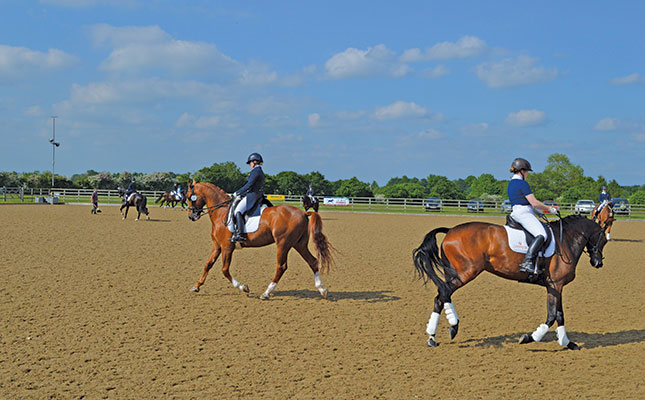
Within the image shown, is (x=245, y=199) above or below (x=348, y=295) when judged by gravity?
above

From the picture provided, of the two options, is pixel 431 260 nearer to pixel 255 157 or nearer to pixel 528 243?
pixel 528 243

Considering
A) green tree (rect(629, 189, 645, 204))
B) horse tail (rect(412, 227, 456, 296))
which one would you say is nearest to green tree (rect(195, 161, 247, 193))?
green tree (rect(629, 189, 645, 204))

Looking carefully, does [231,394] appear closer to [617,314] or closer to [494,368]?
[494,368]

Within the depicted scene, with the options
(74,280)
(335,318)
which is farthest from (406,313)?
(74,280)

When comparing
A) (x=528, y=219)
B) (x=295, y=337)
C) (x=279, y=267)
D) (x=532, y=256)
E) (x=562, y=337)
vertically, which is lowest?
(x=295, y=337)

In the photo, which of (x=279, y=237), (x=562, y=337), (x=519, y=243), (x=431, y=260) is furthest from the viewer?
(x=279, y=237)

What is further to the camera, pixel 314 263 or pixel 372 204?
pixel 372 204

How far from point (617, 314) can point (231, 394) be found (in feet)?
22.3

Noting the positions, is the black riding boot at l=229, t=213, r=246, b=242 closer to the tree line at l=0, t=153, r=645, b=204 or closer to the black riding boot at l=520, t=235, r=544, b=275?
the black riding boot at l=520, t=235, r=544, b=275

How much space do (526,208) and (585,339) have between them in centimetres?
203

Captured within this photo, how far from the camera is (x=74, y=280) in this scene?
10594 mm

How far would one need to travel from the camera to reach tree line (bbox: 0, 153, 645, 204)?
228 ft

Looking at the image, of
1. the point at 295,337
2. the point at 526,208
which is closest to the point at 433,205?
the point at 526,208

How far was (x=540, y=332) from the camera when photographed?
654 centimetres
